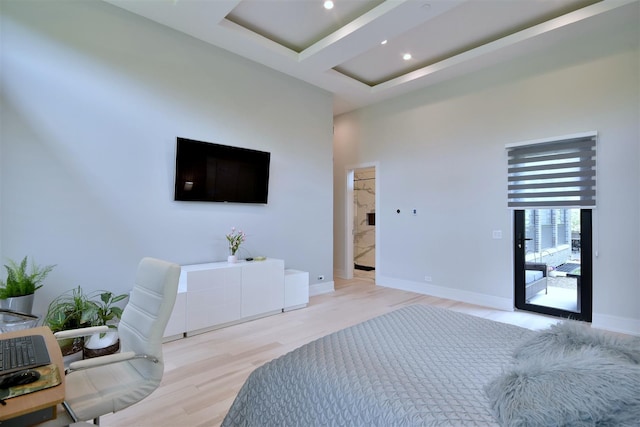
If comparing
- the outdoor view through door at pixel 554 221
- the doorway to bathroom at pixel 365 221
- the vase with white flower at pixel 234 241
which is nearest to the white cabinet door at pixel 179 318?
the vase with white flower at pixel 234 241

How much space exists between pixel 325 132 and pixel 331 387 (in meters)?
4.54

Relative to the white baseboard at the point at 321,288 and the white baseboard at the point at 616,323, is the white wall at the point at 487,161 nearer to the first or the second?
the white baseboard at the point at 616,323

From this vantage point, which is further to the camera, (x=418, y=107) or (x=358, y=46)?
(x=418, y=107)

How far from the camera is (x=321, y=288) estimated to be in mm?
5137

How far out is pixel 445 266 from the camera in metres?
4.87

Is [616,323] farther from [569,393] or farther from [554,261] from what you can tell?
[569,393]

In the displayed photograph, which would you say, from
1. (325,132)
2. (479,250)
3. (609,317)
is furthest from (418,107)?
(609,317)

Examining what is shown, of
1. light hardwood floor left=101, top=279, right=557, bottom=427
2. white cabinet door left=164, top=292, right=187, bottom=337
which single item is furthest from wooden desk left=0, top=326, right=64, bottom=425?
white cabinet door left=164, top=292, right=187, bottom=337

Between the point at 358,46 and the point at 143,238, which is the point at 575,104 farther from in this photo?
the point at 143,238

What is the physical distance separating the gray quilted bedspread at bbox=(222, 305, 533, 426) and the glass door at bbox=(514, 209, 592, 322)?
8.76 ft

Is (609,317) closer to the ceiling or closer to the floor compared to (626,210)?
closer to the floor

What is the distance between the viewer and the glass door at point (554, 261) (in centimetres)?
364

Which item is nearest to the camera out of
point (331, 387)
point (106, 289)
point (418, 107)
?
point (331, 387)

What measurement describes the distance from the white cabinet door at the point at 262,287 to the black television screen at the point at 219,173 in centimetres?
95
